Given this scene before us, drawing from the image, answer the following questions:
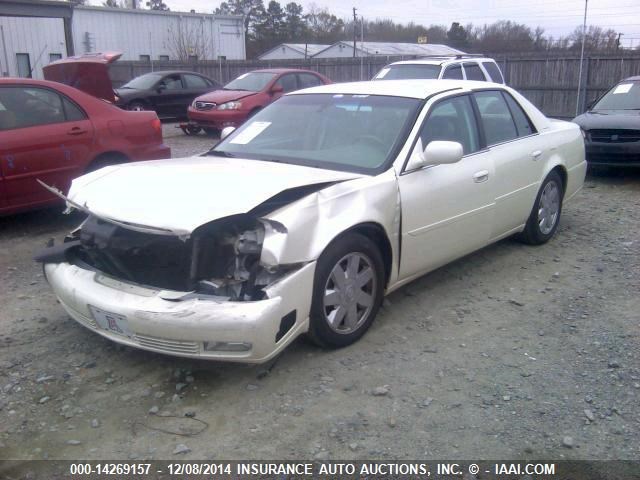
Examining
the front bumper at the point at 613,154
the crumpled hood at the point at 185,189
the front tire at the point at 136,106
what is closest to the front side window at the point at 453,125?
the crumpled hood at the point at 185,189

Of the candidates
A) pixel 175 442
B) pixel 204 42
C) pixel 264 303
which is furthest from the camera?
pixel 204 42

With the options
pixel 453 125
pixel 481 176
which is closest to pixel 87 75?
pixel 453 125

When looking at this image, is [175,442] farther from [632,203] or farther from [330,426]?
[632,203]

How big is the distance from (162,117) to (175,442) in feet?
48.6

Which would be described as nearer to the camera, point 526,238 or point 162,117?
point 526,238

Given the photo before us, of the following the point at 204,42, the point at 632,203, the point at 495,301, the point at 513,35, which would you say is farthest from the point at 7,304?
the point at 513,35

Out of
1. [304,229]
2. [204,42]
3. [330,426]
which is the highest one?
[204,42]

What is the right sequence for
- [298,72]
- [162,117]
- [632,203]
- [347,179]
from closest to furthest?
[347,179], [632,203], [298,72], [162,117]

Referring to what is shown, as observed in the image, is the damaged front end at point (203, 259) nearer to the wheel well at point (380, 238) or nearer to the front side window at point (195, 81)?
the wheel well at point (380, 238)

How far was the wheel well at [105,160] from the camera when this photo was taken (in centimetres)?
665

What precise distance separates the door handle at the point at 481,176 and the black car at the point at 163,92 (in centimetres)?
1279

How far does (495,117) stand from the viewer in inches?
212

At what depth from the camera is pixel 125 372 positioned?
3635 millimetres

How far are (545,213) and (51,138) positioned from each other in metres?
4.91
